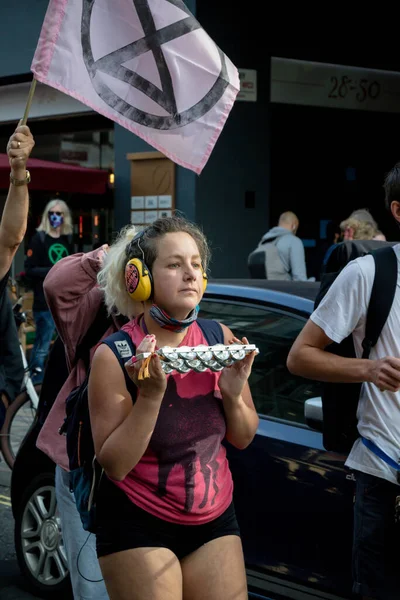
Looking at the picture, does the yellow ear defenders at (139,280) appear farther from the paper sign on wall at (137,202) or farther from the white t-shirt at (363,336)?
the paper sign on wall at (137,202)

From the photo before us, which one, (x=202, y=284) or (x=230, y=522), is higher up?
(x=202, y=284)

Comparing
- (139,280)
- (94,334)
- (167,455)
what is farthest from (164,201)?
(167,455)

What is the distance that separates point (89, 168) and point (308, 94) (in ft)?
10.5

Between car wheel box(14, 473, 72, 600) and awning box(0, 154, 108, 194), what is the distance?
7544 mm

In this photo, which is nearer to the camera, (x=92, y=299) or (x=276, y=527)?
(x=92, y=299)

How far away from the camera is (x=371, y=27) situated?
1338cm

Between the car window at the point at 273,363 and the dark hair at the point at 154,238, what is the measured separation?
151 centimetres

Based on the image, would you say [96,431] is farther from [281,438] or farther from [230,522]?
[281,438]

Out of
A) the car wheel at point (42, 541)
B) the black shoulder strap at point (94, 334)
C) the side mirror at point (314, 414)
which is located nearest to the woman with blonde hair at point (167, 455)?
the black shoulder strap at point (94, 334)

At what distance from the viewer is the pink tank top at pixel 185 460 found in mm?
2777

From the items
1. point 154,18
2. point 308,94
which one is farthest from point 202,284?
point 308,94

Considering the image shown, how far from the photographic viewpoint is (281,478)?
4152mm

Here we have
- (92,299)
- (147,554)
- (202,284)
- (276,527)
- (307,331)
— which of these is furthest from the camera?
(276,527)

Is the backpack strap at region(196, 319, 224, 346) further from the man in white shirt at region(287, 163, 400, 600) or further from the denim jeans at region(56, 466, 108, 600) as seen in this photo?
the denim jeans at region(56, 466, 108, 600)
